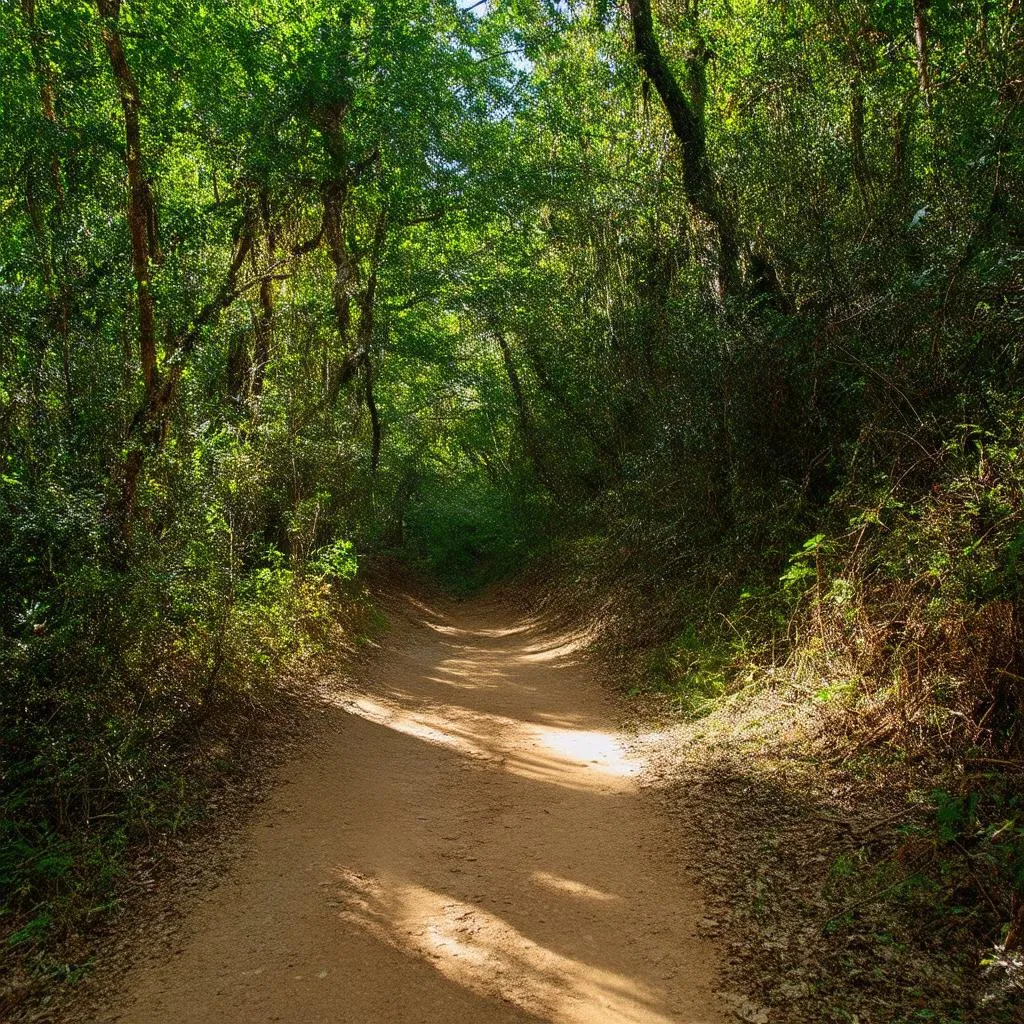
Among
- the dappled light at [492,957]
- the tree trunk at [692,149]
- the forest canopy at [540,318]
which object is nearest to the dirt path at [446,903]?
the dappled light at [492,957]

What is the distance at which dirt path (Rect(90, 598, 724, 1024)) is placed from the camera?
3182mm

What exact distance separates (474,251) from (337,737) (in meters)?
12.5

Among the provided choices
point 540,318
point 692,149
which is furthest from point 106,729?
point 540,318

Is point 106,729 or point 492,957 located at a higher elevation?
point 106,729

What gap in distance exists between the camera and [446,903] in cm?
401

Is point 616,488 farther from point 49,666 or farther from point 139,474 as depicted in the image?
point 49,666

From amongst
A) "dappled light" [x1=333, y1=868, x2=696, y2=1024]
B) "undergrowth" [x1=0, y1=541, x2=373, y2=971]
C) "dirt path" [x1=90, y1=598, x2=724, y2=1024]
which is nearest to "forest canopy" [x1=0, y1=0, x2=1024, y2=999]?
"undergrowth" [x1=0, y1=541, x2=373, y2=971]

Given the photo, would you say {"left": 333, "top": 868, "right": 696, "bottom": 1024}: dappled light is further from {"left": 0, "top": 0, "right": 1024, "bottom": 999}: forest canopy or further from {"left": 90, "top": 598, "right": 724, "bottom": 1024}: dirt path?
{"left": 0, "top": 0, "right": 1024, "bottom": 999}: forest canopy

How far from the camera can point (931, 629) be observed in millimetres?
4625

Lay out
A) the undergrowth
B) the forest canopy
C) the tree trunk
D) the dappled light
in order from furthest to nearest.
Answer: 1. the tree trunk
2. the forest canopy
3. the undergrowth
4. the dappled light

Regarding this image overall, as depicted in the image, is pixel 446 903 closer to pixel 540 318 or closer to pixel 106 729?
pixel 106 729

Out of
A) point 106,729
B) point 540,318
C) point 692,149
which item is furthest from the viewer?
point 540,318

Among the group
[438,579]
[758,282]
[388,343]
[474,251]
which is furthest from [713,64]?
[438,579]

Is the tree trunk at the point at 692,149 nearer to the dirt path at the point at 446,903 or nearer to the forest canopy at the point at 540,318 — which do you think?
the forest canopy at the point at 540,318
